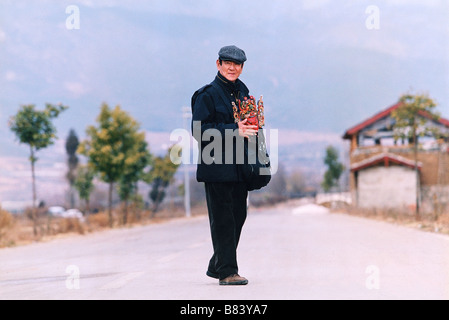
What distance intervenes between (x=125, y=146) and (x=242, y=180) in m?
25.1

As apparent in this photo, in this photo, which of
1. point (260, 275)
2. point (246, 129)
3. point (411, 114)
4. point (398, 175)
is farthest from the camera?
point (398, 175)

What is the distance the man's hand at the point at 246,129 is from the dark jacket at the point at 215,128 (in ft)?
0.21

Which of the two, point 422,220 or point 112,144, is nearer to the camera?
point 422,220

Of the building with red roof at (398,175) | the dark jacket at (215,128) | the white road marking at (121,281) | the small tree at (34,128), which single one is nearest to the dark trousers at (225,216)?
the dark jacket at (215,128)

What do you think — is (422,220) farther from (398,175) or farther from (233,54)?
(398,175)

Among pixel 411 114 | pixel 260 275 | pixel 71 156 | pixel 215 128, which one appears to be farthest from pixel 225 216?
pixel 71 156

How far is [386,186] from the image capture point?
4084 cm

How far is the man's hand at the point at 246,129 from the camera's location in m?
5.28

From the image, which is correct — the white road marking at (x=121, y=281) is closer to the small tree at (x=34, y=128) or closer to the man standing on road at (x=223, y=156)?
the man standing on road at (x=223, y=156)

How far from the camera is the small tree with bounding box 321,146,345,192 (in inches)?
2844

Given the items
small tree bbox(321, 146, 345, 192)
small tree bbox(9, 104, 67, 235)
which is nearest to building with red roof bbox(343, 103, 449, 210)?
small tree bbox(9, 104, 67, 235)

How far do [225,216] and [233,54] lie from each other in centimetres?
136

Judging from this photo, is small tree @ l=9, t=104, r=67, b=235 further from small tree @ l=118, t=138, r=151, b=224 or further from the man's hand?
the man's hand
